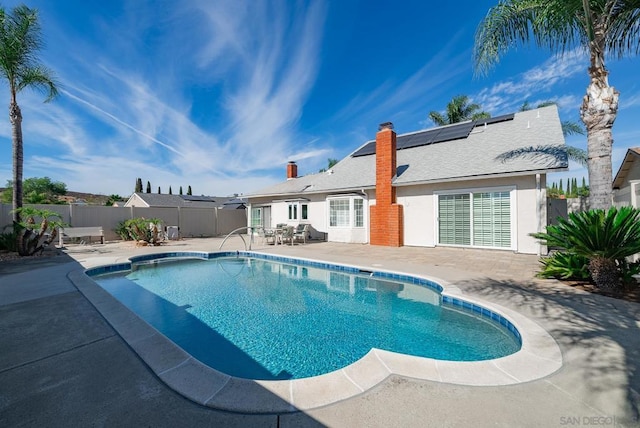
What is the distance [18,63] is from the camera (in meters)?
11.6

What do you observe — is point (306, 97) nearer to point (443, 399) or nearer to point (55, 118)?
point (55, 118)

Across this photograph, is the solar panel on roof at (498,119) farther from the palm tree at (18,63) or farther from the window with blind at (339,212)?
the palm tree at (18,63)

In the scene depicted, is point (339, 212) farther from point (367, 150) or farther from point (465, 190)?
point (465, 190)

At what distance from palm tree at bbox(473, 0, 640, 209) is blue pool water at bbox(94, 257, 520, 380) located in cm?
537

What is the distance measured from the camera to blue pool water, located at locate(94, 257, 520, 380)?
4.18 m

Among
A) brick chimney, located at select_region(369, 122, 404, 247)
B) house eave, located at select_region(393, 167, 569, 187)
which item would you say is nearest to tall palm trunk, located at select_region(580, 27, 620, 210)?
house eave, located at select_region(393, 167, 569, 187)

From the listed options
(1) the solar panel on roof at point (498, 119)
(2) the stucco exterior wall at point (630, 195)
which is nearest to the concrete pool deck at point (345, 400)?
(2) the stucco exterior wall at point (630, 195)

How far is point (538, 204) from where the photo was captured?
1026cm

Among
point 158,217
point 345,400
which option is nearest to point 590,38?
point 345,400

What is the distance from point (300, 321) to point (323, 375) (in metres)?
2.74

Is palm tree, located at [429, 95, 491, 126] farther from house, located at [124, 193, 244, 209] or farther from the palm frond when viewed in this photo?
house, located at [124, 193, 244, 209]

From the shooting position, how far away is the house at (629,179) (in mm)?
7396

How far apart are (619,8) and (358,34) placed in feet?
32.9

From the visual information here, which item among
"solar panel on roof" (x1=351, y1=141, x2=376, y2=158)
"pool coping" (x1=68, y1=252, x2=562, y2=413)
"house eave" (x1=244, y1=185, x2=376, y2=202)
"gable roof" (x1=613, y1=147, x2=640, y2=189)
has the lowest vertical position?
"pool coping" (x1=68, y1=252, x2=562, y2=413)
